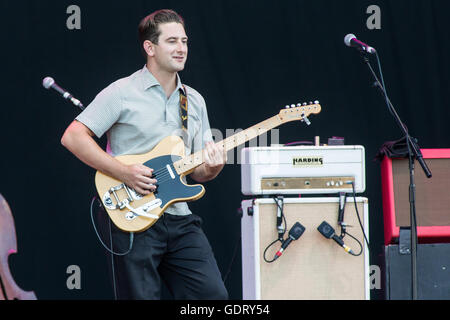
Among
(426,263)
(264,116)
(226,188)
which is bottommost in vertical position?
(426,263)

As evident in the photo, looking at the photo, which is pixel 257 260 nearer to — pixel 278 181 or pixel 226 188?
pixel 278 181

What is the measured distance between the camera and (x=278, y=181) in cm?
364

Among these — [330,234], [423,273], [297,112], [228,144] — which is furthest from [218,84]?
[423,273]

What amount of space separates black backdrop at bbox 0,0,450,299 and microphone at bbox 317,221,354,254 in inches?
34.9

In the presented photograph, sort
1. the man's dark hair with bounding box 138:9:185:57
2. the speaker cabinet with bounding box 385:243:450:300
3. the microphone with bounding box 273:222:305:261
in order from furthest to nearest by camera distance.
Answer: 1. the speaker cabinet with bounding box 385:243:450:300
2. the microphone with bounding box 273:222:305:261
3. the man's dark hair with bounding box 138:9:185:57

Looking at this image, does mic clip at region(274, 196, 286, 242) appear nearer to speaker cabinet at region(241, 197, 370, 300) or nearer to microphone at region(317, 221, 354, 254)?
speaker cabinet at region(241, 197, 370, 300)

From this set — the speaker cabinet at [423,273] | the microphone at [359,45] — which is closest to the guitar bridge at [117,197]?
the microphone at [359,45]

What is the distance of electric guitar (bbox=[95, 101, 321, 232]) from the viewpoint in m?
3.13

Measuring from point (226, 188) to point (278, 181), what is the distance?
83 cm

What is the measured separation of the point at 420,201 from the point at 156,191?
58.4 inches

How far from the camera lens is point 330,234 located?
11.8 ft

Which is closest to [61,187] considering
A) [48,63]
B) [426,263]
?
[48,63]

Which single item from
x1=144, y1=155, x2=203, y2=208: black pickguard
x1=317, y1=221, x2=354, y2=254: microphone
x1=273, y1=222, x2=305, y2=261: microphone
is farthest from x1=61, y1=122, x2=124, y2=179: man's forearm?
x1=317, y1=221, x2=354, y2=254: microphone

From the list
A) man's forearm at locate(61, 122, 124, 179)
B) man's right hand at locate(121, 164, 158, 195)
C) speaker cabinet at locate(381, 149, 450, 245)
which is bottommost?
speaker cabinet at locate(381, 149, 450, 245)
